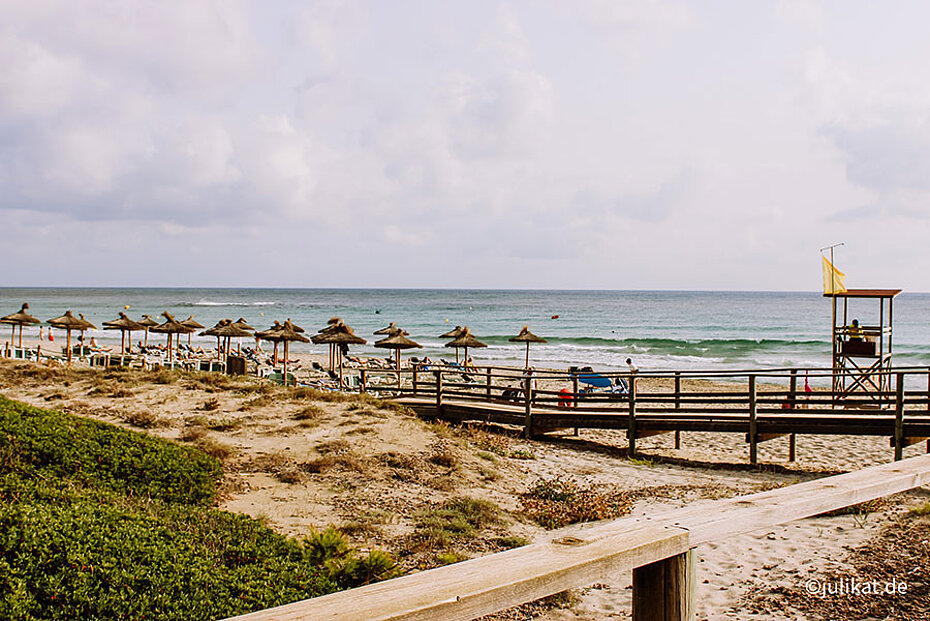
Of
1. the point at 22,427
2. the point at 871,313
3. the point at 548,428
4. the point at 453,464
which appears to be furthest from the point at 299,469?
the point at 871,313

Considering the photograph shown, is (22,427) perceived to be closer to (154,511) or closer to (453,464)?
(154,511)

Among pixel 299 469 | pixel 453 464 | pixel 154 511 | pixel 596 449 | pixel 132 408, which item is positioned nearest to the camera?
pixel 154 511

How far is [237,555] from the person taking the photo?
5.08 metres

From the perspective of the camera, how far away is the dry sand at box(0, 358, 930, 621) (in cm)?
671

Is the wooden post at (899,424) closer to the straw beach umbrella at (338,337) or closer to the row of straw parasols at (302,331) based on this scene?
the row of straw parasols at (302,331)

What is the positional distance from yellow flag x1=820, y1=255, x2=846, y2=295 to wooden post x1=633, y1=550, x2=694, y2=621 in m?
19.8

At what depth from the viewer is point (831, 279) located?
1980 cm

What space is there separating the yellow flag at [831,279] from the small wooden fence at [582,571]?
19035 mm

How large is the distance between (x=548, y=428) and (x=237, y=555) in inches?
434

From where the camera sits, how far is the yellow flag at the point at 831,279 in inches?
771

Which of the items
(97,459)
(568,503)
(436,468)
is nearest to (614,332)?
(436,468)

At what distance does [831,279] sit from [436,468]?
1484 centimetres

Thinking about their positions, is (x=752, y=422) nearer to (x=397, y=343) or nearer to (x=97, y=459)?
(x=97, y=459)

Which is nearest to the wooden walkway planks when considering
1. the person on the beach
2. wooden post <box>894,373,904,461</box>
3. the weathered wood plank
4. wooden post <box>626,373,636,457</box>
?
wooden post <box>626,373,636,457</box>
